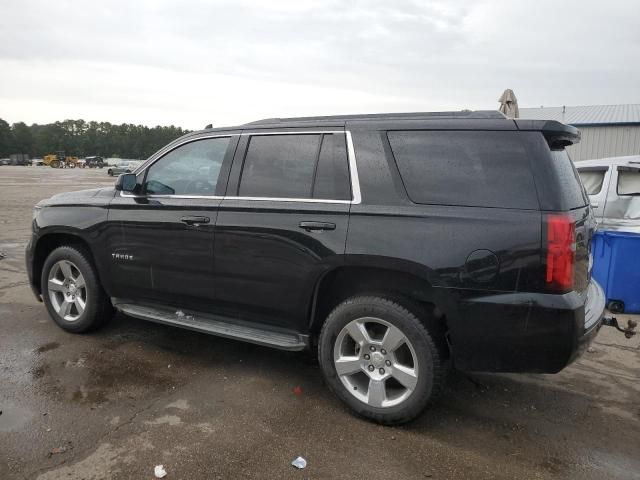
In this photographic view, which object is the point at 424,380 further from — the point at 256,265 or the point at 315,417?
the point at 256,265

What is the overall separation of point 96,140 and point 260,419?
145 meters

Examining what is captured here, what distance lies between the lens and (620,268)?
5.92 m

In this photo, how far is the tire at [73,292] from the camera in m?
4.60

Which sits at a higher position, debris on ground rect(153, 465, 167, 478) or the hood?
the hood

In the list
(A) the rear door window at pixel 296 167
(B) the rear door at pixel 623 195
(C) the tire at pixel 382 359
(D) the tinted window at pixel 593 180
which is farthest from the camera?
(D) the tinted window at pixel 593 180

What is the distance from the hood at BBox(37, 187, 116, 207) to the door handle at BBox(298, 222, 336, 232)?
6.79 ft

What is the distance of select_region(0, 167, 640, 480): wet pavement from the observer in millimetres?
2816

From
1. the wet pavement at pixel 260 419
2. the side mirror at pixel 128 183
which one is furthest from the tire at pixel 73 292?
the side mirror at pixel 128 183

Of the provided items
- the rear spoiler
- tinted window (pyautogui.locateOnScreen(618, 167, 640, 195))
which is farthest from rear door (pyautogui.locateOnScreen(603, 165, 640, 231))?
the rear spoiler

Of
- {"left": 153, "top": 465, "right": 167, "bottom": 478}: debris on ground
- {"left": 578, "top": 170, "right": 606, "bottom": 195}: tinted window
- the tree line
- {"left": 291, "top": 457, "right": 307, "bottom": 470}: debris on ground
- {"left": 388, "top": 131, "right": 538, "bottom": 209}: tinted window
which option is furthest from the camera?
the tree line

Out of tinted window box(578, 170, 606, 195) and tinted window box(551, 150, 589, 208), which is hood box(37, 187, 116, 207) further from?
tinted window box(578, 170, 606, 195)

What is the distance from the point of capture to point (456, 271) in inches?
116

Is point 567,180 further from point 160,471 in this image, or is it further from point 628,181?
point 628,181

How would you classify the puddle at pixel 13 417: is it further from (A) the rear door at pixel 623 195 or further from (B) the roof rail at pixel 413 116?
(A) the rear door at pixel 623 195
